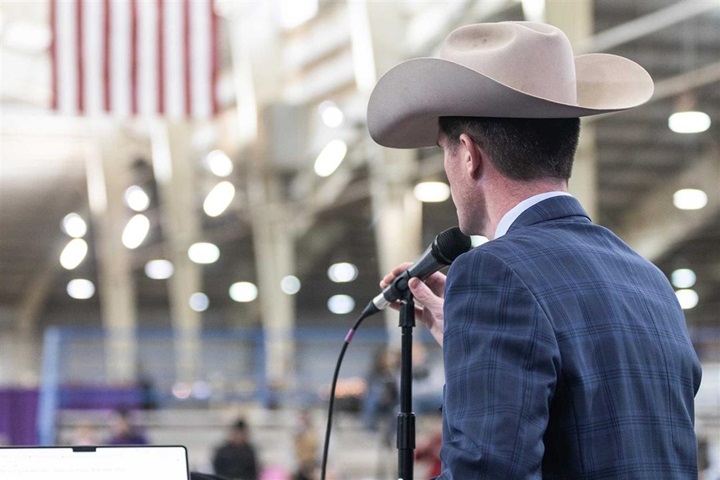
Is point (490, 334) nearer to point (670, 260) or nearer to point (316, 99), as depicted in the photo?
point (316, 99)

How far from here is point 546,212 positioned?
1.44 meters

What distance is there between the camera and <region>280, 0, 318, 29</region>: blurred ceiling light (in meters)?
14.4

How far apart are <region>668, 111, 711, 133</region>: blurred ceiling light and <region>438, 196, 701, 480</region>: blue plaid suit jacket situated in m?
12.0

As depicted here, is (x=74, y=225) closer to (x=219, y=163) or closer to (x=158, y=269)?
(x=158, y=269)

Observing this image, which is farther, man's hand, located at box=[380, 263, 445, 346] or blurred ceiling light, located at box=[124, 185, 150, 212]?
blurred ceiling light, located at box=[124, 185, 150, 212]

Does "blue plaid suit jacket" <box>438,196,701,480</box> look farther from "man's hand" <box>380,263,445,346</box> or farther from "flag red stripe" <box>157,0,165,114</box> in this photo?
"flag red stripe" <box>157,0,165,114</box>

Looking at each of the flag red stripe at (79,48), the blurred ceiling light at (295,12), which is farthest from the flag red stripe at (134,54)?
Result: the blurred ceiling light at (295,12)

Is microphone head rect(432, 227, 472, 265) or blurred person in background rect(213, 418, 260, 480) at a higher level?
microphone head rect(432, 227, 472, 265)

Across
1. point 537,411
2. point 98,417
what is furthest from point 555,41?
point 98,417

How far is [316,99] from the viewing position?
1455 cm

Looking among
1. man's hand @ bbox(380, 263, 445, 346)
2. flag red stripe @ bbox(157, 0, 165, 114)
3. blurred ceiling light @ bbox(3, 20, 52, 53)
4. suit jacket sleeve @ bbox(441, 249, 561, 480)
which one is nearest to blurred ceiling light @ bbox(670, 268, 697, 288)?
blurred ceiling light @ bbox(3, 20, 52, 53)

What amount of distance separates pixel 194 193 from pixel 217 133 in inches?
50.3

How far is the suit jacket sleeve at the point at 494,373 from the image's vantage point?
123 centimetres

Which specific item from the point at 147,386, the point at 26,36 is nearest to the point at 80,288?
the point at 26,36
